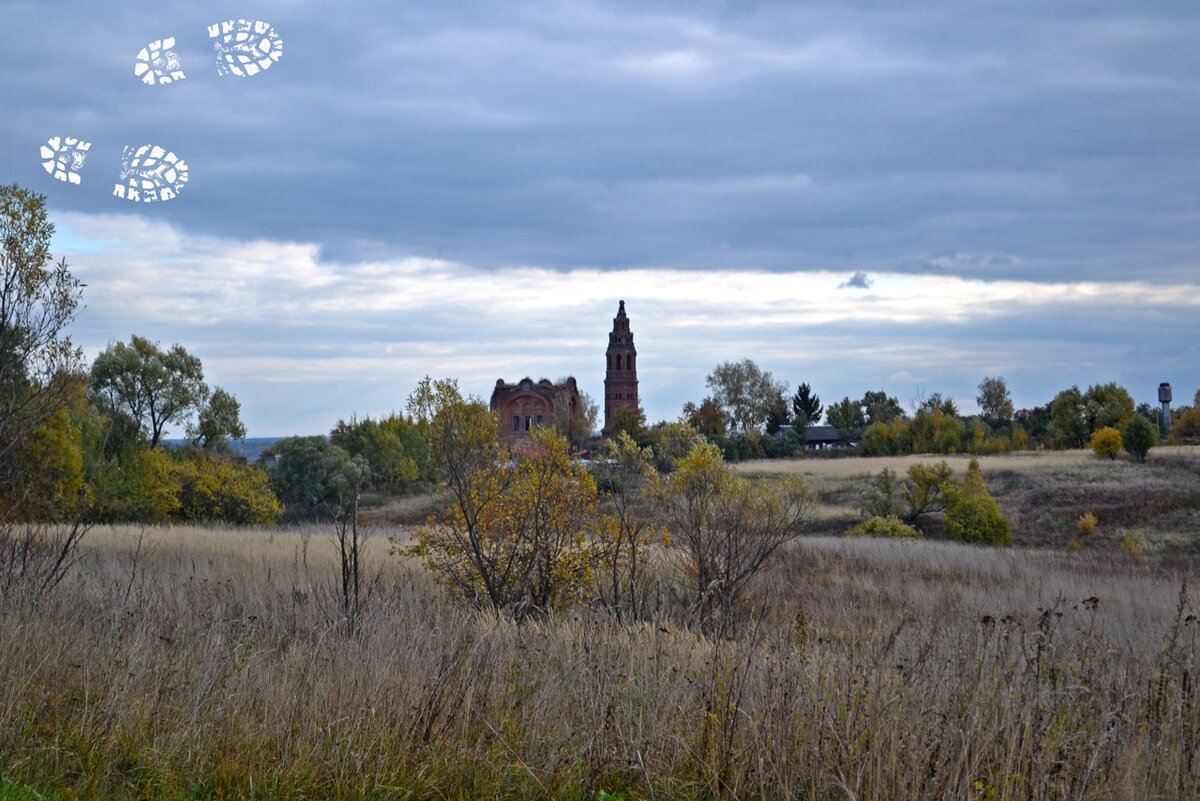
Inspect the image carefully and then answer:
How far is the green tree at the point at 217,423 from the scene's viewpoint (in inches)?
2174

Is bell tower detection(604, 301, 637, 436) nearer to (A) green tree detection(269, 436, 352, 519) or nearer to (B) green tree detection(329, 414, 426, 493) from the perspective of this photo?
(B) green tree detection(329, 414, 426, 493)

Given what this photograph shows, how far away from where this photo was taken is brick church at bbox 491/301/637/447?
3487 inches

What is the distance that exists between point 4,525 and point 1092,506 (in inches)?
1608

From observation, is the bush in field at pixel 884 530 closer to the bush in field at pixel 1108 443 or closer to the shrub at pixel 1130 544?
the shrub at pixel 1130 544

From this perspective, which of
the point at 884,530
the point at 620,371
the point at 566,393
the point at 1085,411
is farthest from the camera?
the point at 620,371

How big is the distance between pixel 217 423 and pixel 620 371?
6734cm

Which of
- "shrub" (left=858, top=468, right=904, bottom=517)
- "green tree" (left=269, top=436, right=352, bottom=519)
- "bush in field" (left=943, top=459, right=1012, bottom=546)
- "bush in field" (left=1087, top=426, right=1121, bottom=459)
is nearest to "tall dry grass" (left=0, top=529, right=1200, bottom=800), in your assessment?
"bush in field" (left=943, top=459, right=1012, bottom=546)

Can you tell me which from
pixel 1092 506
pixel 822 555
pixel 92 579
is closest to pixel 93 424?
pixel 822 555

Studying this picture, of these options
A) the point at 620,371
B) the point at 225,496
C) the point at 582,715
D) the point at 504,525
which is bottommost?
the point at 225,496

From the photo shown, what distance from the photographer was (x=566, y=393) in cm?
8962

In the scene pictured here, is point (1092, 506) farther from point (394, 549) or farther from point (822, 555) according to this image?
point (394, 549)

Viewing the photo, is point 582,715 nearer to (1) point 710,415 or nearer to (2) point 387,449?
(2) point 387,449

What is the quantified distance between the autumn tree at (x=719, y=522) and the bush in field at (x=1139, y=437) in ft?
149

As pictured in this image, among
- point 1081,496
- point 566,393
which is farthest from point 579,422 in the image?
point 1081,496
